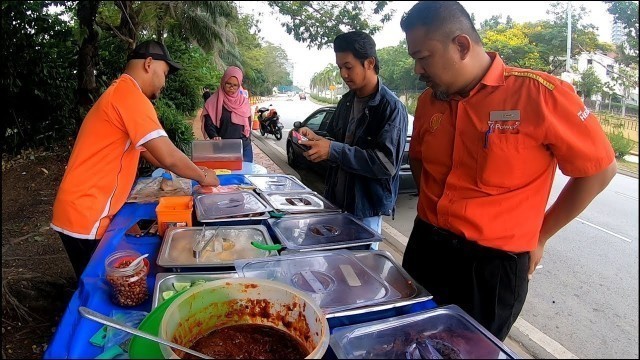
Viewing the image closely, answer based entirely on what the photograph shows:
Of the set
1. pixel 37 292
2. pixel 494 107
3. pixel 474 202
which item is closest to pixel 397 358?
pixel 474 202

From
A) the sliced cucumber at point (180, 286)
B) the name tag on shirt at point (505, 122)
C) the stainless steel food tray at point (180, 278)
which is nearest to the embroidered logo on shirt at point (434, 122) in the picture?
the name tag on shirt at point (505, 122)

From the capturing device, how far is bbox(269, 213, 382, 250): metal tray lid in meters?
1.59

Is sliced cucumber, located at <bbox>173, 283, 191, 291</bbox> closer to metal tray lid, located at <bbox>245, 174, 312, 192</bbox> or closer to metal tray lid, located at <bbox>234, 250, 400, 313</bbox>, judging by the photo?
metal tray lid, located at <bbox>234, 250, 400, 313</bbox>

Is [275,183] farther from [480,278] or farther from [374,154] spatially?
[480,278]

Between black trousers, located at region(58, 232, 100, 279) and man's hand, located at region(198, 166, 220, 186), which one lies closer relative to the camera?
black trousers, located at region(58, 232, 100, 279)

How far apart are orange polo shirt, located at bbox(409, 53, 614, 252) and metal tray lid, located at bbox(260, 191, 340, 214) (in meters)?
0.82

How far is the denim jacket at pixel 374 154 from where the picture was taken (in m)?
1.79

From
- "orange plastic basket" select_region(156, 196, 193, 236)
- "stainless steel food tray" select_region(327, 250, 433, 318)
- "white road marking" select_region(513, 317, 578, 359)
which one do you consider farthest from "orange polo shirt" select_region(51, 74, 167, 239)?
"white road marking" select_region(513, 317, 578, 359)

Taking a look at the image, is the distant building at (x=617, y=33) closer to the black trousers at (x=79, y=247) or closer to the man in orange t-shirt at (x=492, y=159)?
the man in orange t-shirt at (x=492, y=159)

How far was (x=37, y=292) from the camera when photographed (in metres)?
2.40

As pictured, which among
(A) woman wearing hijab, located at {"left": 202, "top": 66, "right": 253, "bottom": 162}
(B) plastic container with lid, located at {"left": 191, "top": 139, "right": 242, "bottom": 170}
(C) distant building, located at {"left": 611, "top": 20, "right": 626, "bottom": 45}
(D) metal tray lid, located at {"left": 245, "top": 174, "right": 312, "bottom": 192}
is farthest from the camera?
(A) woman wearing hijab, located at {"left": 202, "top": 66, "right": 253, "bottom": 162}

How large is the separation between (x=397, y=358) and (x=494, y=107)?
2.68 feet

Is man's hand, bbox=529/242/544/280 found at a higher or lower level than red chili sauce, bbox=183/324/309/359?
higher

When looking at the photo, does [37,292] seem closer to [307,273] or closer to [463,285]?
[307,273]
